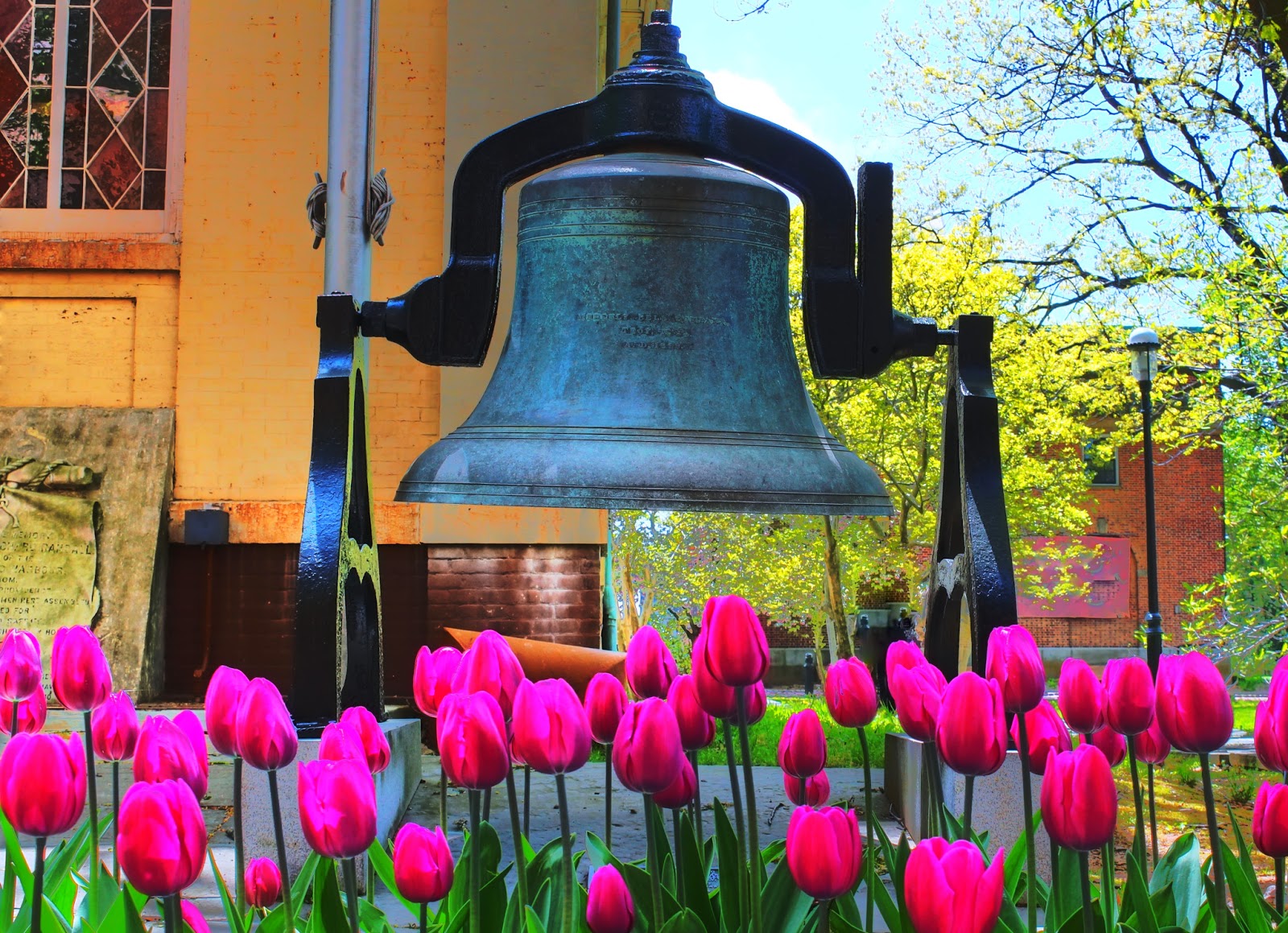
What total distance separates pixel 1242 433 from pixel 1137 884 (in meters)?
12.3

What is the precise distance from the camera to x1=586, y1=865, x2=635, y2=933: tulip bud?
4.83 ft

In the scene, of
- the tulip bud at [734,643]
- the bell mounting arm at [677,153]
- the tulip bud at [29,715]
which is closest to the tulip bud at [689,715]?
the tulip bud at [734,643]

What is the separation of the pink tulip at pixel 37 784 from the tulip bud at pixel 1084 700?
1187mm

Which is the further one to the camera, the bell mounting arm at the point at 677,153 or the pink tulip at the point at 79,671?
the bell mounting arm at the point at 677,153

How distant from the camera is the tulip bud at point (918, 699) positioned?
1.68 metres

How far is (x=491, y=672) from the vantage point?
1.60 m

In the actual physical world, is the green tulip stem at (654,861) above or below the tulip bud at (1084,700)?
below

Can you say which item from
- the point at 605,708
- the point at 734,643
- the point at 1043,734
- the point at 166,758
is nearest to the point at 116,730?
the point at 166,758

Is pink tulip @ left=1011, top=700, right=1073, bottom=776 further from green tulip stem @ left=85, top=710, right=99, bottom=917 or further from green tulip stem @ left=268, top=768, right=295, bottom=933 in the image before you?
green tulip stem @ left=85, top=710, right=99, bottom=917

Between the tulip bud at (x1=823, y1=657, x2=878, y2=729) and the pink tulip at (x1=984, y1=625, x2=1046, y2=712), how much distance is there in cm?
18

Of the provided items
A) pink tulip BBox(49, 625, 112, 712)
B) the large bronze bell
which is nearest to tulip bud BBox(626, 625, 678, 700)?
pink tulip BBox(49, 625, 112, 712)

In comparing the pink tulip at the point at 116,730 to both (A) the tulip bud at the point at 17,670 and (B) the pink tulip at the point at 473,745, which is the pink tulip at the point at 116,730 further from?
(B) the pink tulip at the point at 473,745

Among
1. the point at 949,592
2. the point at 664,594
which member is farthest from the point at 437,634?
the point at 664,594

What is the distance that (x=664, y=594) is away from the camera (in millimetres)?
28391
